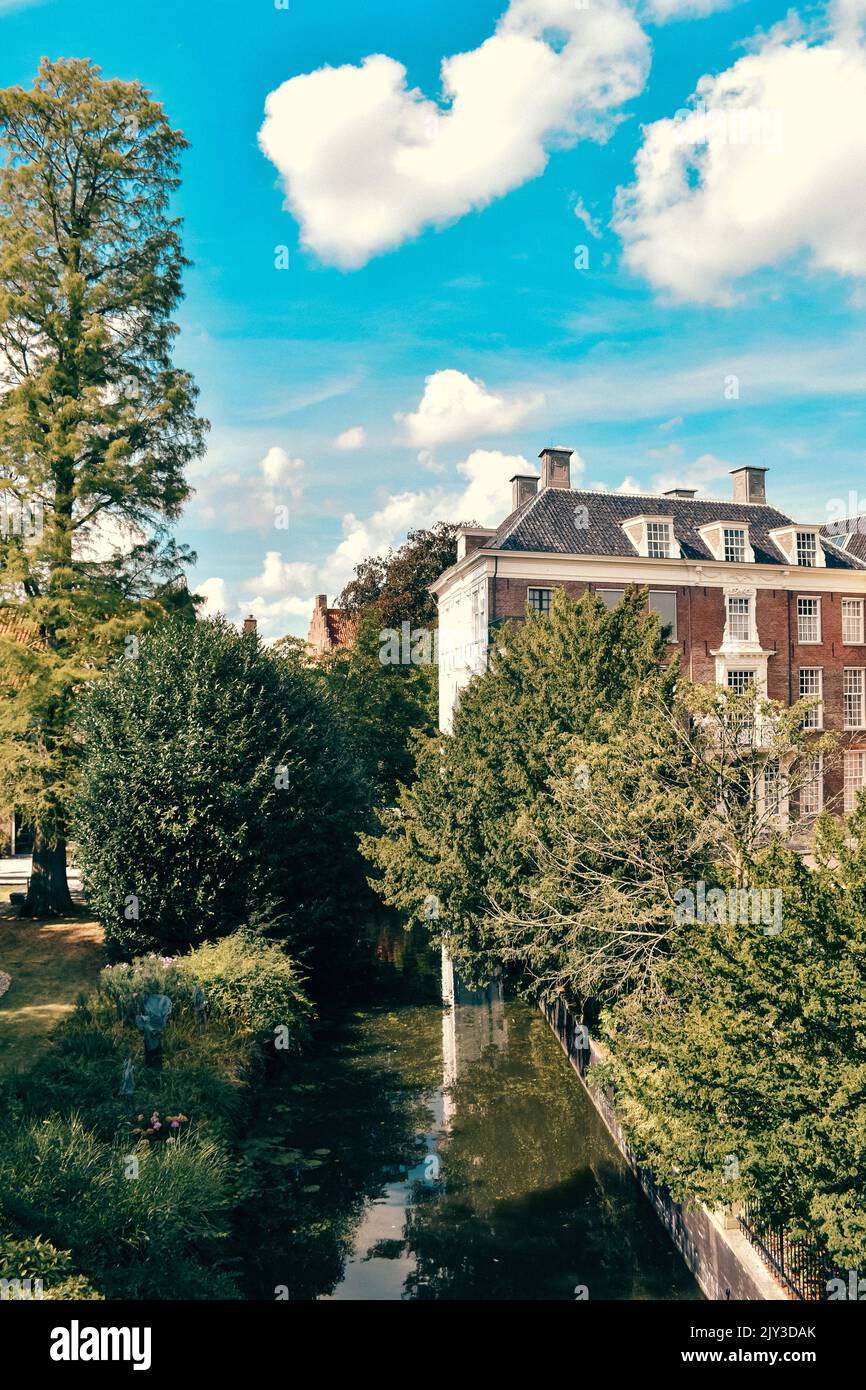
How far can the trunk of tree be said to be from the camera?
2692 cm

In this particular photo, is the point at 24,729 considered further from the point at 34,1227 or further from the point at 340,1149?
the point at 34,1227

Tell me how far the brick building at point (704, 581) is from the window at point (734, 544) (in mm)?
62

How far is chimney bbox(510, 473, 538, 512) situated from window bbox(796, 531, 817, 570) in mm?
12196

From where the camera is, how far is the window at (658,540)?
38.2 metres

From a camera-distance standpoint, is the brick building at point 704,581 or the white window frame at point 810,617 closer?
the brick building at point 704,581

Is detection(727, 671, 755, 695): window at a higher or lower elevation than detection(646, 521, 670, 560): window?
lower

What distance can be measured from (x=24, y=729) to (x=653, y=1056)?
18386mm

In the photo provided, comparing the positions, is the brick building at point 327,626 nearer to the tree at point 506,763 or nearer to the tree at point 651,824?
the tree at point 506,763

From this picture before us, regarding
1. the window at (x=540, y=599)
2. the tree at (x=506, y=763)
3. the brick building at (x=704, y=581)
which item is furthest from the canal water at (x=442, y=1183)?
the window at (x=540, y=599)

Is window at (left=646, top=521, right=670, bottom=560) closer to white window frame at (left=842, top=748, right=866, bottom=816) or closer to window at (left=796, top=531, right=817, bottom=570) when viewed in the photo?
window at (left=796, top=531, right=817, bottom=570)

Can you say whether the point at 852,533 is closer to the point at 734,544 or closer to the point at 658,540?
the point at 734,544

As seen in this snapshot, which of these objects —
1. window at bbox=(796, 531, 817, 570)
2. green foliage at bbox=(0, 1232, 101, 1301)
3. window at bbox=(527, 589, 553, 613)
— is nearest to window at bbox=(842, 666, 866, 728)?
window at bbox=(796, 531, 817, 570)

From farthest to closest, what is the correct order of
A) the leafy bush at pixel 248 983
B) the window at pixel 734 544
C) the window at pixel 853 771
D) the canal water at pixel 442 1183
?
the window at pixel 853 771
the window at pixel 734 544
the leafy bush at pixel 248 983
the canal water at pixel 442 1183

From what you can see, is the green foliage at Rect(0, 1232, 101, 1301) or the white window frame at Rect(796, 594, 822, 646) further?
the white window frame at Rect(796, 594, 822, 646)
